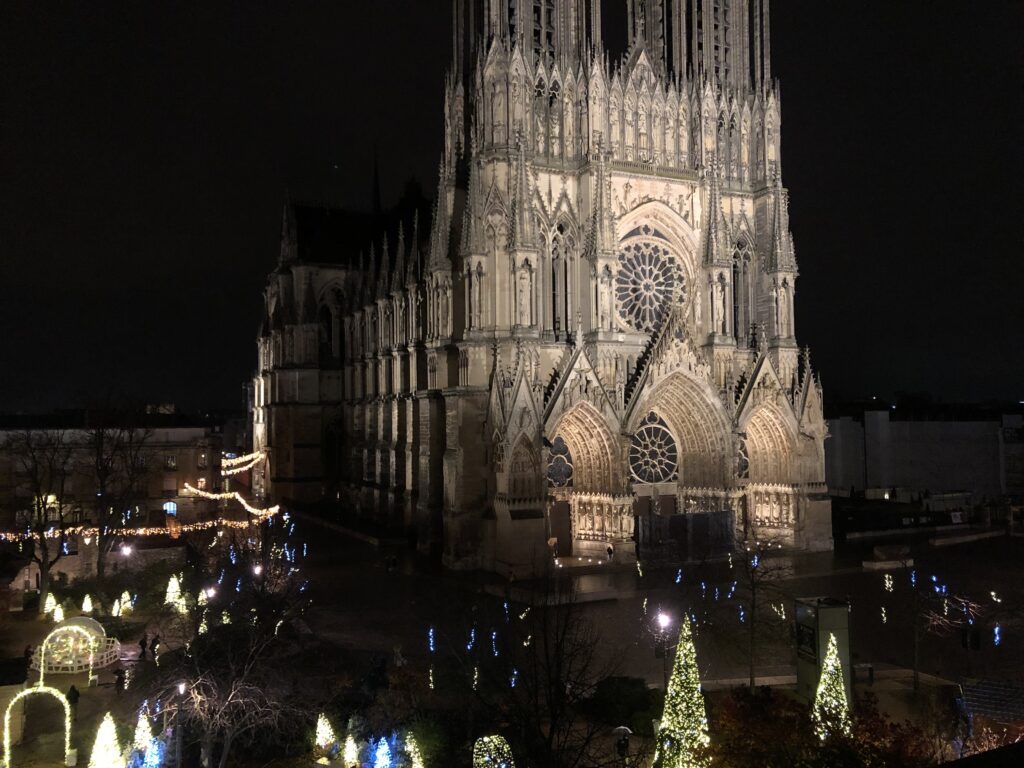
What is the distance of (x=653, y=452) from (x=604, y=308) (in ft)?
24.6

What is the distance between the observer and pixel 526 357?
34562 millimetres

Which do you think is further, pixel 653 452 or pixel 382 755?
pixel 653 452

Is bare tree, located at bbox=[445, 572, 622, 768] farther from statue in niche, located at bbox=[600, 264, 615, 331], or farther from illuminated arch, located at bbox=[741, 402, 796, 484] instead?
illuminated arch, located at bbox=[741, 402, 796, 484]

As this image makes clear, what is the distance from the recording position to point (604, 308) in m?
36.4

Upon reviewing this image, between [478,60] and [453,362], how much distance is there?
1341 cm

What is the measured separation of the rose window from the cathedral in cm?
11

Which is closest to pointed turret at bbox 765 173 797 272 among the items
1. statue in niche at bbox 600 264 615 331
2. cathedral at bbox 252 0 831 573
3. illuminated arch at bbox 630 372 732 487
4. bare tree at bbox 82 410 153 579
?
cathedral at bbox 252 0 831 573

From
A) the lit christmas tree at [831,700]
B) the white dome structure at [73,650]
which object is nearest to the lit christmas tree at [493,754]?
the lit christmas tree at [831,700]

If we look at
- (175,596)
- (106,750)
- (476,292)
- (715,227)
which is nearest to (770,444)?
(715,227)

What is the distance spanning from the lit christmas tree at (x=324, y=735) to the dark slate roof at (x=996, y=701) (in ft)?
38.4

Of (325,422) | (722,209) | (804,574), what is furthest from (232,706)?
(325,422)

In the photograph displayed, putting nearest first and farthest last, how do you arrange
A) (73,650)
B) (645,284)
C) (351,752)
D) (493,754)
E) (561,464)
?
(493,754) < (351,752) < (73,650) < (561,464) < (645,284)

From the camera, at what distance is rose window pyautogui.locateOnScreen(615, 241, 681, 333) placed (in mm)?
39562

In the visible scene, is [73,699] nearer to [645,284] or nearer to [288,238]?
[645,284]
